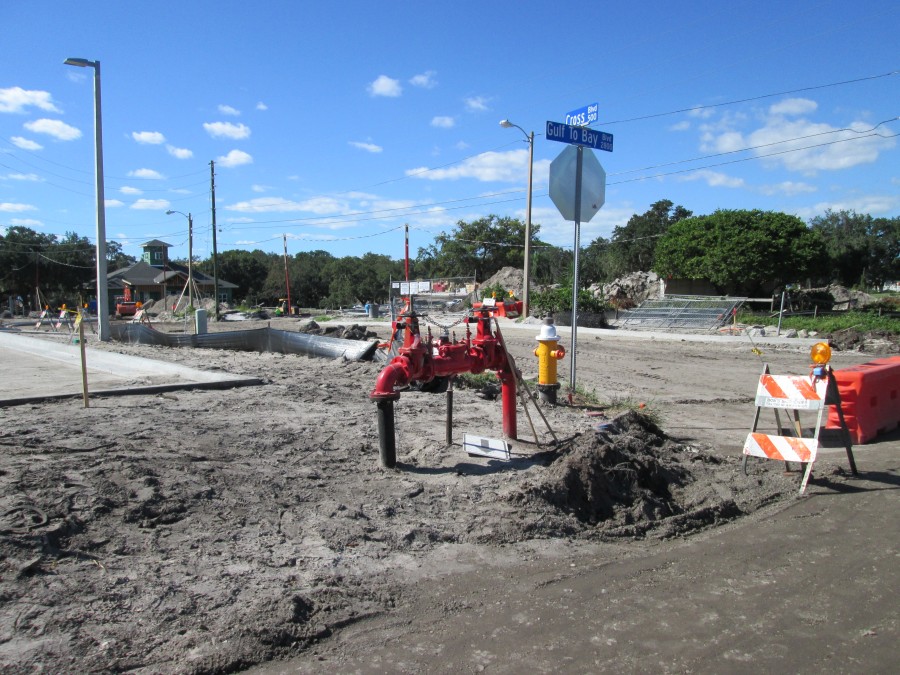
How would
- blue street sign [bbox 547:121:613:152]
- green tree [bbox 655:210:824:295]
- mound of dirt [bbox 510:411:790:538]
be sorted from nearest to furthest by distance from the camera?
1. mound of dirt [bbox 510:411:790:538]
2. blue street sign [bbox 547:121:613:152]
3. green tree [bbox 655:210:824:295]

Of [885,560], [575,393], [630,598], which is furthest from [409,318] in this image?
[575,393]

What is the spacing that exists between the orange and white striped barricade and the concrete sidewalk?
677 cm

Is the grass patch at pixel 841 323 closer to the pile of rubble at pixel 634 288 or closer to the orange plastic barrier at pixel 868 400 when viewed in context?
the pile of rubble at pixel 634 288

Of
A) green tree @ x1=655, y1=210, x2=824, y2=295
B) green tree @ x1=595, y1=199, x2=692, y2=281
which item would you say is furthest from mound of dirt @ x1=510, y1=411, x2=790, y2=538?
green tree @ x1=595, y1=199, x2=692, y2=281

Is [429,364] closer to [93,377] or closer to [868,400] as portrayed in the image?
[868,400]

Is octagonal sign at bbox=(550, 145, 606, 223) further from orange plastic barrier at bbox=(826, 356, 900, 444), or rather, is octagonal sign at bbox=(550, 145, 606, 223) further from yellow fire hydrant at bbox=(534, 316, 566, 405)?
orange plastic barrier at bbox=(826, 356, 900, 444)

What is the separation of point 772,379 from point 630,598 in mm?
3637

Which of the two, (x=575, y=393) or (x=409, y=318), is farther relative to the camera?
(x=575, y=393)

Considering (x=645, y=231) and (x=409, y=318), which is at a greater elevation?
(x=645, y=231)

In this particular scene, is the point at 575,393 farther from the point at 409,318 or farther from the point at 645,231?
the point at 645,231

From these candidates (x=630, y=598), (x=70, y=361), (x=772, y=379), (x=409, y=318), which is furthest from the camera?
(x=70, y=361)

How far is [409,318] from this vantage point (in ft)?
19.4

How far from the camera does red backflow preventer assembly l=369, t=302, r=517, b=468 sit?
5656mm

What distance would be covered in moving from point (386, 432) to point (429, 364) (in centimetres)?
73
